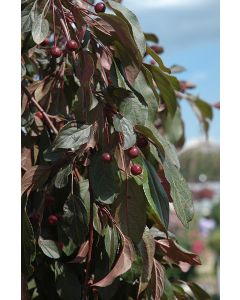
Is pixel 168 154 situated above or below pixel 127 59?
below

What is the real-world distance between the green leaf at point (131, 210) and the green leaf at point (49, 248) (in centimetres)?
16

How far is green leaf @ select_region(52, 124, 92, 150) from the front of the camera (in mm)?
983

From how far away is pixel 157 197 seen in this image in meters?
1.03

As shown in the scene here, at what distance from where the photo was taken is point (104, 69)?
110cm

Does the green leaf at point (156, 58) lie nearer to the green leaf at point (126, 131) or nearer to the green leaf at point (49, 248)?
the green leaf at point (126, 131)

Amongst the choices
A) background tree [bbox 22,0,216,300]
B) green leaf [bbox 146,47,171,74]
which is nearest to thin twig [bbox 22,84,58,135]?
background tree [bbox 22,0,216,300]

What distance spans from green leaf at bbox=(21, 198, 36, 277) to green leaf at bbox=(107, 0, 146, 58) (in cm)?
33

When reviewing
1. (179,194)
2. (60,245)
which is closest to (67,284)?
(60,245)

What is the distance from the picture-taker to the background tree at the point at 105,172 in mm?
1006

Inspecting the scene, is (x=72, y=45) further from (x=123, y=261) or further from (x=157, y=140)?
(x=123, y=261)
